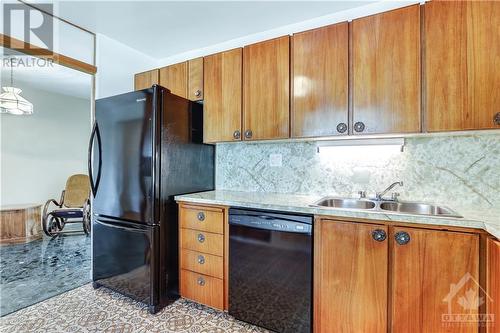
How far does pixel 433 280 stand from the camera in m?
1.24

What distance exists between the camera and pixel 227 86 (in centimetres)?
214

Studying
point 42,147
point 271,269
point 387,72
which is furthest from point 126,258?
point 42,147

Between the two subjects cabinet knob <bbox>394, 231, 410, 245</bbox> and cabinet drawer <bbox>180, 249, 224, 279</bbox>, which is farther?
cabinet drawer <bbox>180, 249, 224, 279</bbox>

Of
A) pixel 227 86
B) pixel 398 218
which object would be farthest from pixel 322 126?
pixel 227 86

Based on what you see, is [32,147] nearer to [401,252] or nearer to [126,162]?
[126,162]

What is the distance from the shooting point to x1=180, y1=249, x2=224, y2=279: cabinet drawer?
1.86 metres

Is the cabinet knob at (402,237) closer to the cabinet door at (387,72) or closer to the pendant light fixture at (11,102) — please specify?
the cabinet door at (387,72)

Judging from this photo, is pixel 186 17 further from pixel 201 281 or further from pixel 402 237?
pixel 402 237

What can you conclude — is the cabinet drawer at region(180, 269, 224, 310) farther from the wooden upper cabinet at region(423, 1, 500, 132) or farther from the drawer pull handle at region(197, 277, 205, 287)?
the wooden upper cabinet at region(423, 1, 500, 132)

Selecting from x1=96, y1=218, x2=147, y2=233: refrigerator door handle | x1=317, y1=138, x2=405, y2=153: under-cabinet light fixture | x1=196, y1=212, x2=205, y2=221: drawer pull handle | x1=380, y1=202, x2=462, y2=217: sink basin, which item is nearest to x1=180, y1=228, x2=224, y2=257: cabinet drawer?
x1=196, y1=212, x2=205, y2=221: drawer pull handle

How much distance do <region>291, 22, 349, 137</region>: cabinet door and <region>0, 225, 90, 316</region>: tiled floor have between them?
2657 millimetres

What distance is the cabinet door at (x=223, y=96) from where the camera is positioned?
2.10m

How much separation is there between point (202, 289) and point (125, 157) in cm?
126

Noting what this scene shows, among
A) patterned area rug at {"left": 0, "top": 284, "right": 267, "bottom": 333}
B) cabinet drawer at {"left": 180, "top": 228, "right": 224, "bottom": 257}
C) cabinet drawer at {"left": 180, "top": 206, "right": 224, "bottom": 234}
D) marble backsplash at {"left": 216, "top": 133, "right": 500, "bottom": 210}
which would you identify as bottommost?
patterned area rug at {"left": 0, "top": 284, "right": 267, "bottom": 333}
